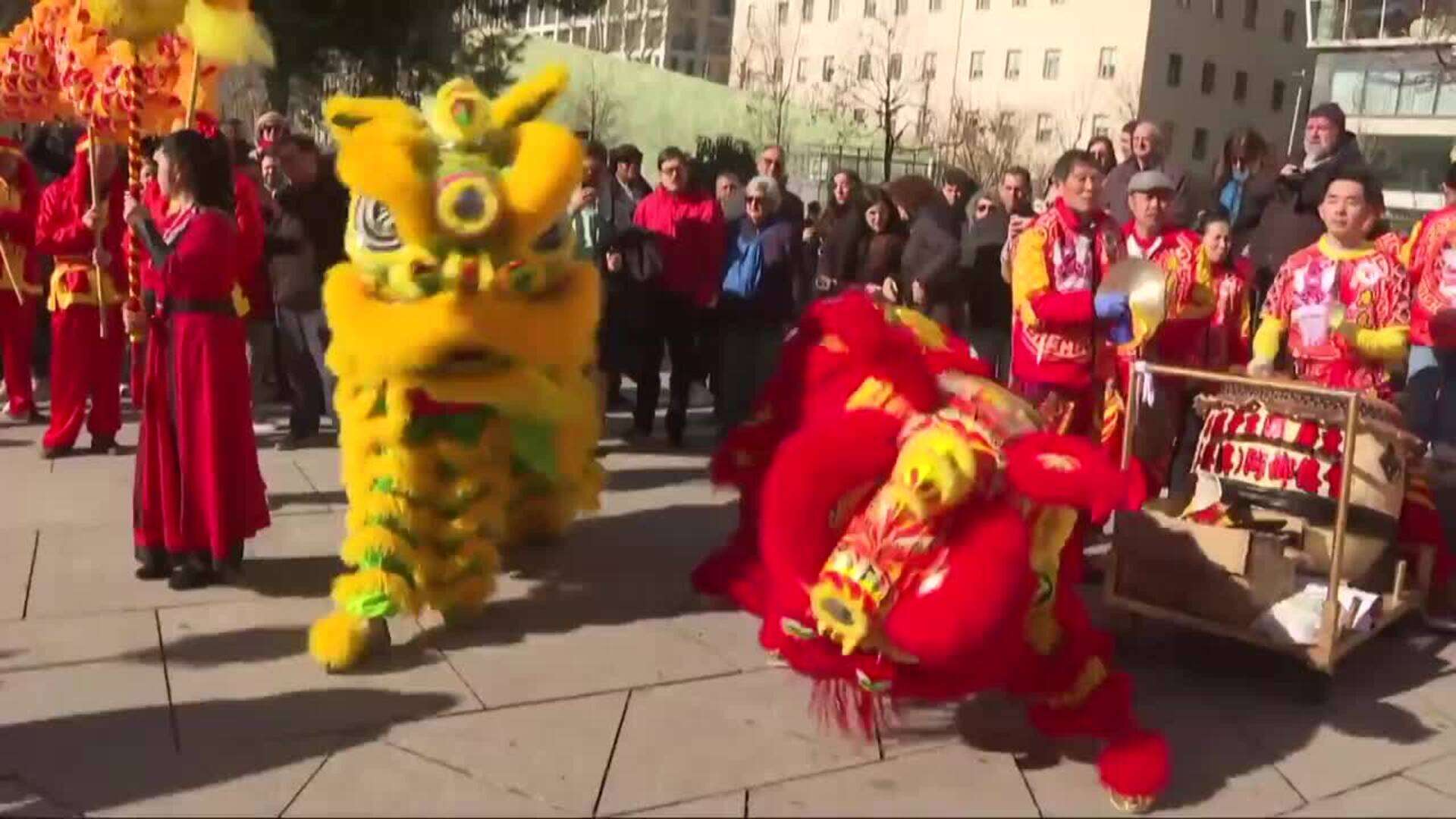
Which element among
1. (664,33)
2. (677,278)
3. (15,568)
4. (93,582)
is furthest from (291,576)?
(664,33)

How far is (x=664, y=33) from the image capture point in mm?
49844

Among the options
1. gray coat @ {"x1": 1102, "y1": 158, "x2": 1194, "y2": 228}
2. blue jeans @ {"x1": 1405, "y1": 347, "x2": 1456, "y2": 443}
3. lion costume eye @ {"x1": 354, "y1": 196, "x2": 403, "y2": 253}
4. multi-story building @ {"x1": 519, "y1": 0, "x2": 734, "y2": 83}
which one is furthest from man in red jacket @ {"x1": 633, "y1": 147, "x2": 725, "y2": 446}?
multi-story building @ {"x1": 519, "y1": 0, "x2": 734, "y2": 83}

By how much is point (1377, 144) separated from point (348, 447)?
2967 centimetres

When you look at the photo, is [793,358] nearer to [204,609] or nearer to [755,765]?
[755,765]

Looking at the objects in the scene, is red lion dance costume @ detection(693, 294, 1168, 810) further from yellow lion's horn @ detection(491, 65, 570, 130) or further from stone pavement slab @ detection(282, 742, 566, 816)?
yellow lion's horn @ detection(491, 65, 570, 130)

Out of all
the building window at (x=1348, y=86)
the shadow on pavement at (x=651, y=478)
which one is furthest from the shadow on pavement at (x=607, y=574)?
the building window at (x=1348, y=86)

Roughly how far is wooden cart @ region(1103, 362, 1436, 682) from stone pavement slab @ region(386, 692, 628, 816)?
1964 mm

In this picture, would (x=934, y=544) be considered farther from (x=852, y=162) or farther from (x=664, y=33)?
(x=664, y=33)

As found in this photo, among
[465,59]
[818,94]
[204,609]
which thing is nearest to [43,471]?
[204,609]

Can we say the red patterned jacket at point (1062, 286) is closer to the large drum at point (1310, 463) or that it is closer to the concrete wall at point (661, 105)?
the large drum at point (1310, 463)

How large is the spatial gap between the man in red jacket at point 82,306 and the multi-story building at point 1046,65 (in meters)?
32.9

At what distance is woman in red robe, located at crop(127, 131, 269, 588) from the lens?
4.98 meters

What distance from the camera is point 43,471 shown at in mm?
7160

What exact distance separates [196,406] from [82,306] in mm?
2897
